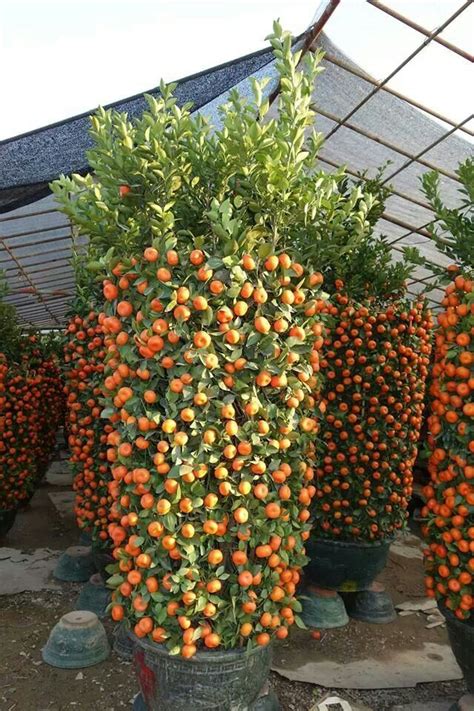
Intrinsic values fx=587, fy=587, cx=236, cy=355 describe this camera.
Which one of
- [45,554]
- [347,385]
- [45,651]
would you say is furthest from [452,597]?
[45,554]

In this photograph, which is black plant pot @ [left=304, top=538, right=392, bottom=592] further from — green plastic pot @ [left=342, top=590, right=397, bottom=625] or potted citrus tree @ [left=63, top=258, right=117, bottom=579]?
potted citrus tree @ [left=63, top=258, right=117, bottom=579]

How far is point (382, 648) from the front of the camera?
14.8 ft

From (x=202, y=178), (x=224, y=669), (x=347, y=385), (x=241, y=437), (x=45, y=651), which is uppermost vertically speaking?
(x=202, y=178)

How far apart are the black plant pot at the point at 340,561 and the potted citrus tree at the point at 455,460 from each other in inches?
51.7

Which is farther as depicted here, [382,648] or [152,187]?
[382,648]

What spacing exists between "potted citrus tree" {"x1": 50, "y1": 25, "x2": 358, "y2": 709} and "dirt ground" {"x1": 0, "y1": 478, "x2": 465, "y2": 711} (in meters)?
1.04

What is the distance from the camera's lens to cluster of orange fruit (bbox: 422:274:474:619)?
10.0 feet

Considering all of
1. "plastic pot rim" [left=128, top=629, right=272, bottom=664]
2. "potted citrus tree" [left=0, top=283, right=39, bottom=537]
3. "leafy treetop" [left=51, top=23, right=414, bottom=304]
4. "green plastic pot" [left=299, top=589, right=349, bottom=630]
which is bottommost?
"green plastic pot" [left=299, top=589, right=349, bottom=630]

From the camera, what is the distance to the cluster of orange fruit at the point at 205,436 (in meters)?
2.65

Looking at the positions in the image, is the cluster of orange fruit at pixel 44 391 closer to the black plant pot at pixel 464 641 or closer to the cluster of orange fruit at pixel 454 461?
the cluster of orange fruit at pixel 454 461

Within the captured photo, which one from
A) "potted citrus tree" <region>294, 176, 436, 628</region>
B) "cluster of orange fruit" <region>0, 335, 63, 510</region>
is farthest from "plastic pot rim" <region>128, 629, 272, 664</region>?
"cluster of orange fruit" <region>0, 335, 63, 510</region>

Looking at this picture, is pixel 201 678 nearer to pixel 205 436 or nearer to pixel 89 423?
pixel 205 436

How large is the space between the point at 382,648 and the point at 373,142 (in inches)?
190

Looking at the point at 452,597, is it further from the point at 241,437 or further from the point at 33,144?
the point at 33,144
